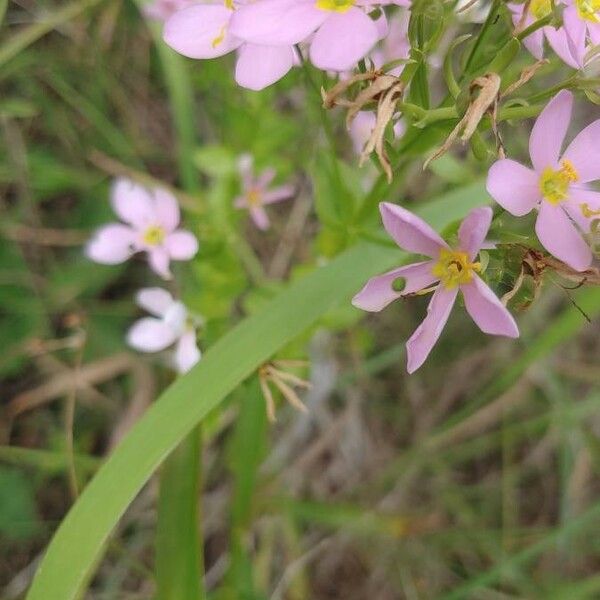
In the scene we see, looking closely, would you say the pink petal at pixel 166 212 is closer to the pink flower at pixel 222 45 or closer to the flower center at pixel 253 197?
the flower center at pixel 253 197

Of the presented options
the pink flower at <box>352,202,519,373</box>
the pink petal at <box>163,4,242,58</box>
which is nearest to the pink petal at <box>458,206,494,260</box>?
the pink flower at <box>352,202,519,373</box>

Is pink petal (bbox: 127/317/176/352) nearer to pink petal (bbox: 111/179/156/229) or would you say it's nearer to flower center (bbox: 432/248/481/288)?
pink petal (bbox: 111/179/156/229)

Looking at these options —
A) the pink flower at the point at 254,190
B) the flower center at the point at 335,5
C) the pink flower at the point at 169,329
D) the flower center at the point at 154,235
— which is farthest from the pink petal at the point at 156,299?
the flower center at the point at 335,5

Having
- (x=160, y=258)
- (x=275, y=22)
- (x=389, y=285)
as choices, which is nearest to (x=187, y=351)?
(x=160, y=258)

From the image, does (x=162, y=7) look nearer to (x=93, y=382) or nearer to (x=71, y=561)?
(x=93, y=382)

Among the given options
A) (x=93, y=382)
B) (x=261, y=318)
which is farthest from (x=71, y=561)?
(x=93, y=382)

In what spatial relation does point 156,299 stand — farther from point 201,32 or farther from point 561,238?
point 561,238
